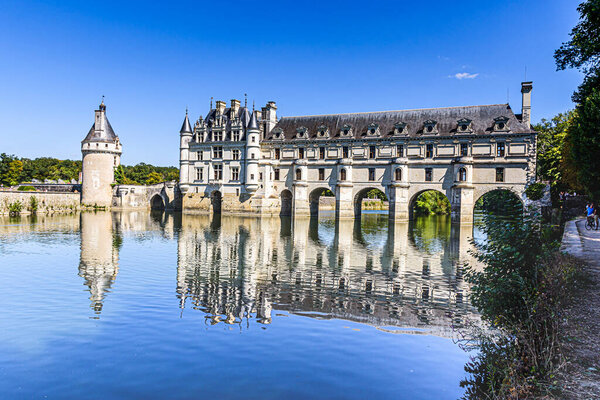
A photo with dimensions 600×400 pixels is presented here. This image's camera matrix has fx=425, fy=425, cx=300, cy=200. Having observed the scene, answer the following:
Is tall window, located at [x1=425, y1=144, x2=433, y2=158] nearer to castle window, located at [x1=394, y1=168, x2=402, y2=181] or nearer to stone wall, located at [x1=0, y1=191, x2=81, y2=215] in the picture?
castle window, located at [x1=394, y1=168, x2=402, y2=181]

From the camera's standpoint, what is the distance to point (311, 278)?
57.4ft

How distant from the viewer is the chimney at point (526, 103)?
4409cm

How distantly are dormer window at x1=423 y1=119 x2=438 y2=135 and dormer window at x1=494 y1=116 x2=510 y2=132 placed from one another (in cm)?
614

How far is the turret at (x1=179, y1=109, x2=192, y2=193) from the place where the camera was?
61.0m

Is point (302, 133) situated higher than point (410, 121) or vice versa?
point (410, 121)

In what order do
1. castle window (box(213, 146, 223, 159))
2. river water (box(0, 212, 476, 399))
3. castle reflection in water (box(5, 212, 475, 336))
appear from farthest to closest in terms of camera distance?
castle window (box(213, 146, 223, 159)) < castle reflection in water (box(5, 212, 475, 336)) < river water (box(0, 212, 476, 399))

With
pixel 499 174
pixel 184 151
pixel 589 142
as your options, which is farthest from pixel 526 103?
pixel 184 151

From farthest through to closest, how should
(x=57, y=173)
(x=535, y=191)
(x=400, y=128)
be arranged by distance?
(x=57, y=173), (x=400, y=128), (x=535, y=191)

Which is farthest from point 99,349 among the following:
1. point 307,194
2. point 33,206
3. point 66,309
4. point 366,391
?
point 33,206

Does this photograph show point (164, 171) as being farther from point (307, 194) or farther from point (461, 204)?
point (461, 204)

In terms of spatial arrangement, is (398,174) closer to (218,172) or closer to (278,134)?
(278,134)

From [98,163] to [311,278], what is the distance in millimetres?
56066

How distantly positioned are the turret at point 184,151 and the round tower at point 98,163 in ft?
39.2

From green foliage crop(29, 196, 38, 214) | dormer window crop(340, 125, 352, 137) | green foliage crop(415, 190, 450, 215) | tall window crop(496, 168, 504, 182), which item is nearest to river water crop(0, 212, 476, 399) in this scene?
tall window crop(496, 168, 504, 182)
